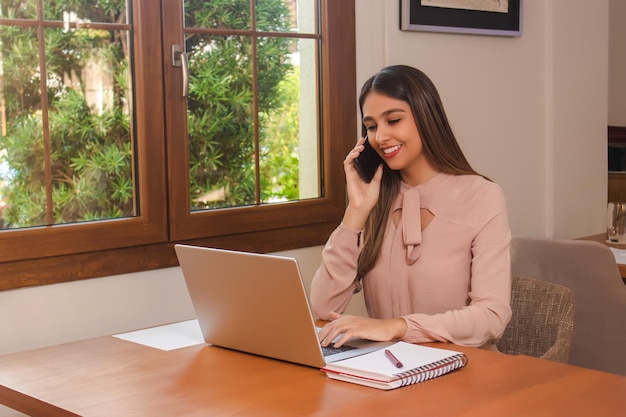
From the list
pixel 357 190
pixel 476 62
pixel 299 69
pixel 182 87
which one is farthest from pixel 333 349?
pixel 476 62

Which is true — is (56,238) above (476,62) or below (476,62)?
below

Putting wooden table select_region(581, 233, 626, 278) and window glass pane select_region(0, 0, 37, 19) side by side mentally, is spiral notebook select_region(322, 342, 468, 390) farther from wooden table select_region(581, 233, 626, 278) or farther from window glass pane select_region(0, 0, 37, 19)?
wooden table select_region(581, 233, 626, 278)

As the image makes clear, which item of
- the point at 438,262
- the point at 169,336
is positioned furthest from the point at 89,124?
the point at 438,262

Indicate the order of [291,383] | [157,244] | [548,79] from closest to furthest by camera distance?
[291,383]
[157,244]
[548,79]

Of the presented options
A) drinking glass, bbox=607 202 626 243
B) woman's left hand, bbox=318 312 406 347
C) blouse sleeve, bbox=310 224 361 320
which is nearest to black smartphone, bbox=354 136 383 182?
blouse sleeve, bbox=310 224 361 320

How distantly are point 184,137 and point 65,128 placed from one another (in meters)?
0.36

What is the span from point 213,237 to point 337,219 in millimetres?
526

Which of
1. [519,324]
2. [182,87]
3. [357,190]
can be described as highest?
[182,87]

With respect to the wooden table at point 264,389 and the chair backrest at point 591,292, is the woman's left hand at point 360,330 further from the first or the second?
the chair backrest at point 591,292

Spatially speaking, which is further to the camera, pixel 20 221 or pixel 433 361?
pixel 20 221

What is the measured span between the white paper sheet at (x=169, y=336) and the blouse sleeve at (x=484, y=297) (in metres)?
0.49

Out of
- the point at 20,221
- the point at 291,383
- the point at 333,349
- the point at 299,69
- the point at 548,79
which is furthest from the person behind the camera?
the point at 548,79

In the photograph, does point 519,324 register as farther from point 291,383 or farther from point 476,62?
point 476,62

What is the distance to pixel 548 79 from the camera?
3.80 meters
